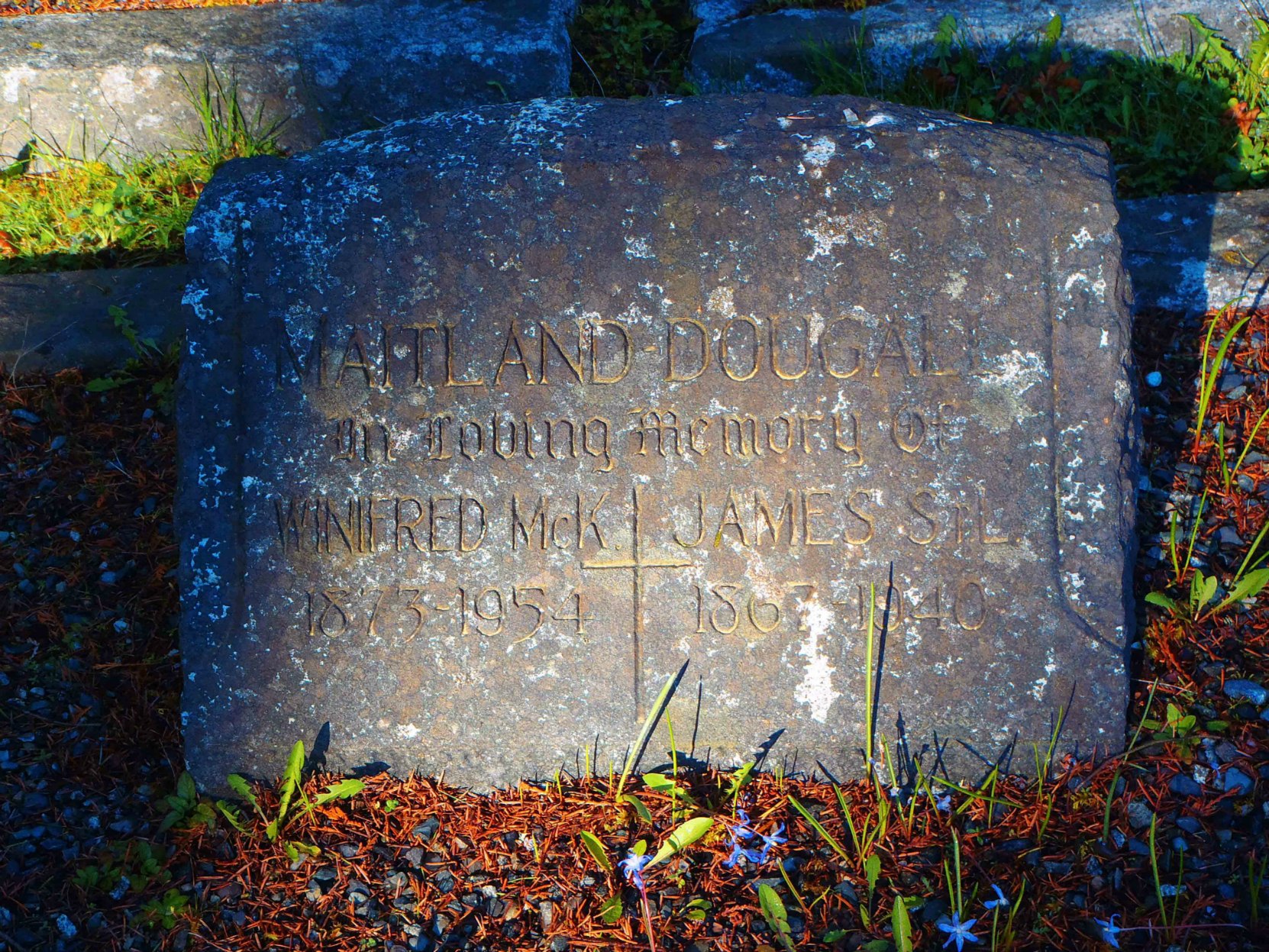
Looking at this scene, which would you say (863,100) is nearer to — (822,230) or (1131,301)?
(822,230)

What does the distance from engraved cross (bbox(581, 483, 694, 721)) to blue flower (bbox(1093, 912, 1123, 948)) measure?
1122 mm

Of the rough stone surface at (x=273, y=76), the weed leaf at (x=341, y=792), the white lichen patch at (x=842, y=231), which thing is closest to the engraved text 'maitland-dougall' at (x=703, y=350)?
the white lichen patch at (x=842, y=231)

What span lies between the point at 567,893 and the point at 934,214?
1900mm

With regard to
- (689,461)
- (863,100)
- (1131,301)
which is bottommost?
(689,461)

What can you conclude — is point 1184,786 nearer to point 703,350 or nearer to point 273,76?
point 703,350

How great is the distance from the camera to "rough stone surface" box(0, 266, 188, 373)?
336 centimetres

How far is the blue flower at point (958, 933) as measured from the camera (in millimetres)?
2137

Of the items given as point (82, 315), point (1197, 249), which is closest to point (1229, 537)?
point (1197, 249)

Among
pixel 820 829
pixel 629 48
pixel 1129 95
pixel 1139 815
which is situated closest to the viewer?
pixel 820 829

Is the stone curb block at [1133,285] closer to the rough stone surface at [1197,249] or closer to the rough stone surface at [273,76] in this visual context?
the rough stone surface at [1197,249]

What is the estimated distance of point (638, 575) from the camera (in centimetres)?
249

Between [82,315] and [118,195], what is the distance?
65 cm

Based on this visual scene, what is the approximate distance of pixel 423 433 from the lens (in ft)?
8.27

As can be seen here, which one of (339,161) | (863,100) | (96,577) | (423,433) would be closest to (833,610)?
(423,433)
